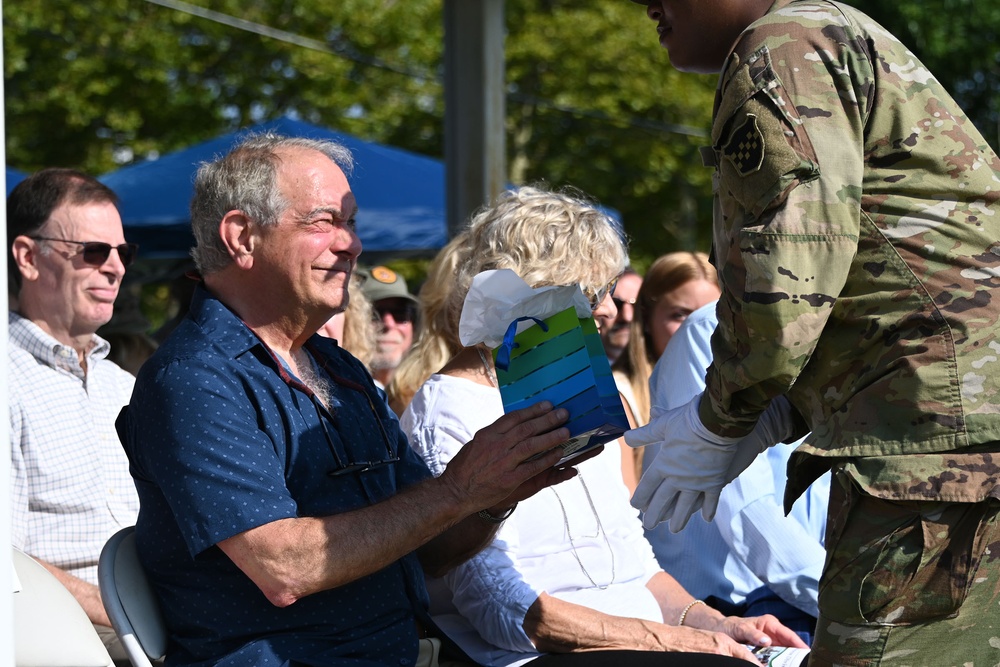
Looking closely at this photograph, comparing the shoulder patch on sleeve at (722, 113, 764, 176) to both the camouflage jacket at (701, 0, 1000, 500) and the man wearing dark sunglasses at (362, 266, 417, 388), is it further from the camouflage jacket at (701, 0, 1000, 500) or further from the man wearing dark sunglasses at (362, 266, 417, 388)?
the man wearing dark sunglasses at (362, 266, 417, 388)

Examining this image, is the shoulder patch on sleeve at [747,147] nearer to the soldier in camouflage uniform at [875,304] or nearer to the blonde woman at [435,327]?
the soldier in camouflage uniform at [875,304]

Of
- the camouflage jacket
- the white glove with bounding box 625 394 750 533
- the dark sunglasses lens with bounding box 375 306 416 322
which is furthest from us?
the dark sunglasses lens with bounding box 375 306 416 322

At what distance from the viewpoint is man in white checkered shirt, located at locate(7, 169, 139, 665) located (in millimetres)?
3068

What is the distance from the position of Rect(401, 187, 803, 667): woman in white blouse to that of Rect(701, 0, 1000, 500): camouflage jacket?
0.92m

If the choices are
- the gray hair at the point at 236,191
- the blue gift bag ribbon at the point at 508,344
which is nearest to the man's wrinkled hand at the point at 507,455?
the blue gift bag ribbon at the point at 508,344

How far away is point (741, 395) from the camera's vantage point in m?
1.78

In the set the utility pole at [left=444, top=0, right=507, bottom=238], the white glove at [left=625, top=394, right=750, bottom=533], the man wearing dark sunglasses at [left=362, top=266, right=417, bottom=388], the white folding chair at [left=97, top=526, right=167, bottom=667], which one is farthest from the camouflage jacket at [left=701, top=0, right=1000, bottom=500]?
the utility pole at [left=444, top=0, right=507, bottom=238]

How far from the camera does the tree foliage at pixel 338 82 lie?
1798 cm

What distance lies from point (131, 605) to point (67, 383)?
143cm

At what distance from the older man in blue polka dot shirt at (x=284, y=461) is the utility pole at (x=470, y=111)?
4.42 metres

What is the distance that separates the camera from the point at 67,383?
132 inches

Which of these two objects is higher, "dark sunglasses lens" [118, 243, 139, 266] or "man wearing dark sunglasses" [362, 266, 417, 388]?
"dark sunglasses lens" [118, 243, 139, 266]

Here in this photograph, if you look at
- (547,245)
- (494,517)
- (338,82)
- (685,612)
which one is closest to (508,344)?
(494,517)

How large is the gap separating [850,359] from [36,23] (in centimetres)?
1742
